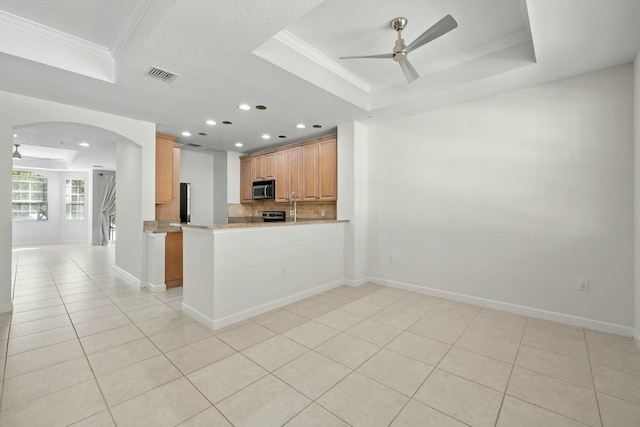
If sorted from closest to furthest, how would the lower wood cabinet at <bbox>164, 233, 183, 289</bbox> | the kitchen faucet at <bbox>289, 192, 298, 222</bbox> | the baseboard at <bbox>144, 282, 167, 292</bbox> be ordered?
the baseboard at <bbox>144, 282, 167, 292</bbox> < the lower wood cabinet at <bbox>164, 233, 183, 289</bbox> < the kitchen faucet at <bbox>289, 192, 298, 222</bbox>

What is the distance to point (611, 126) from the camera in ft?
8.92

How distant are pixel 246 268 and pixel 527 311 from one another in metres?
3.28

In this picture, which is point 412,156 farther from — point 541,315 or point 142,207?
point 142,207

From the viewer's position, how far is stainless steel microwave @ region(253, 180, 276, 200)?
5883mm

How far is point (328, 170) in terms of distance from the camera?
4.90m

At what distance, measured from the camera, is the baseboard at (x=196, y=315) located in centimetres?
288

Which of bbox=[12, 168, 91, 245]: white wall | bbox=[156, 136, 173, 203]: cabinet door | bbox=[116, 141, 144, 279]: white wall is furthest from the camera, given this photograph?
bbox=[12, 168, 91, 245]: white wall

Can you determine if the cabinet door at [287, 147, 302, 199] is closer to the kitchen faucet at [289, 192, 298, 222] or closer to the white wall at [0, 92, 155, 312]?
→ the kitchen faucet at [289, 192, 298, 222]

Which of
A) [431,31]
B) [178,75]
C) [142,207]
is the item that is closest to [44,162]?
[142,207]

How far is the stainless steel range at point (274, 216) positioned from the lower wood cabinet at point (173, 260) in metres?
2.11

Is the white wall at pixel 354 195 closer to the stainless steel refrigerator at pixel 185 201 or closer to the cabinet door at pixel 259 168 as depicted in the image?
the cabinet door at pixel 259 168

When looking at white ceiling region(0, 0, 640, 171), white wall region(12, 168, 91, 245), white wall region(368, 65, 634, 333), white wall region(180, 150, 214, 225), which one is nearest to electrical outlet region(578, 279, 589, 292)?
white wall region(368, 65, 634, 333)

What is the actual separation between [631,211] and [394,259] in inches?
102

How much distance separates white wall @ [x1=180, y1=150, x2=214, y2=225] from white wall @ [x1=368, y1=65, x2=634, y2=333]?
15.5 feet
